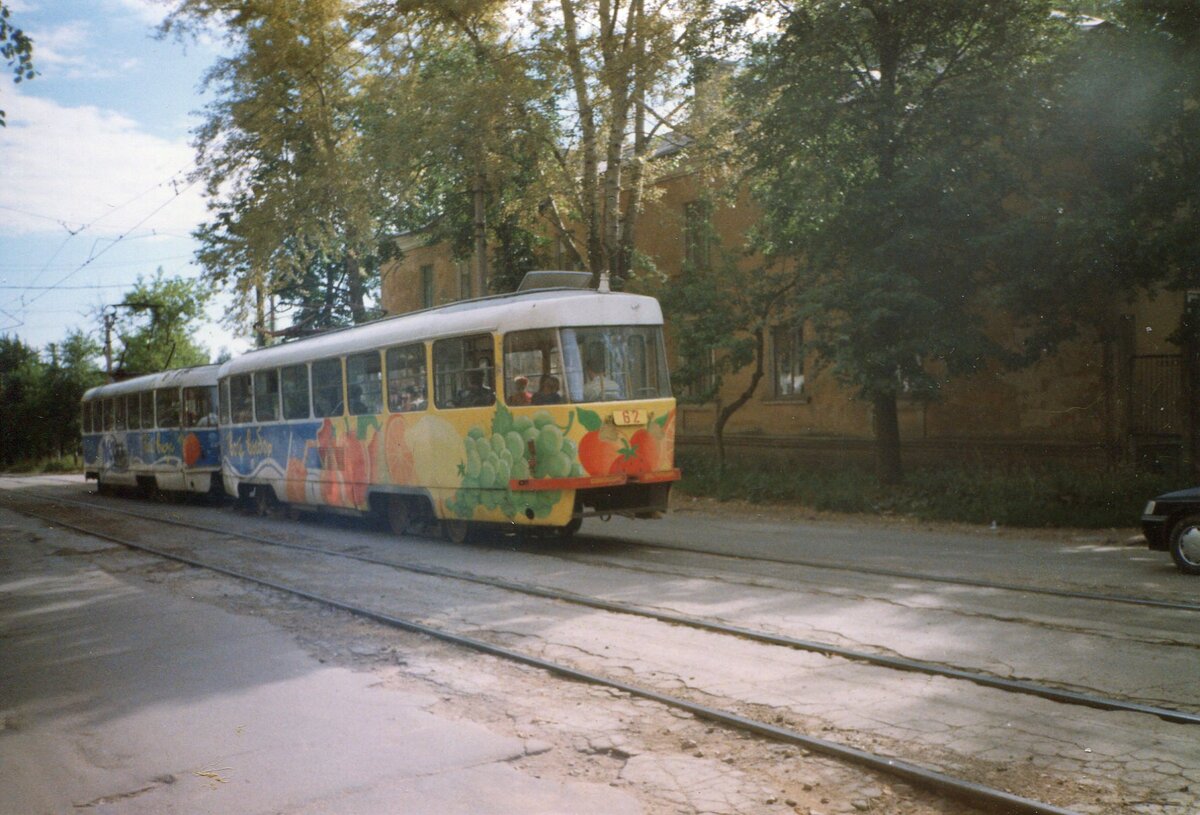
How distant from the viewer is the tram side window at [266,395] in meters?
19.5

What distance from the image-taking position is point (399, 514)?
16.3 meters

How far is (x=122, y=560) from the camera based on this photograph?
47.4ft

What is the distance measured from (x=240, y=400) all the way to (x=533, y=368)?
33.1 feet

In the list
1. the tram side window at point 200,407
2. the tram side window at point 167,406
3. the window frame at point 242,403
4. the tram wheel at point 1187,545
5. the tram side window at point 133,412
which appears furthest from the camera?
the tram side window at point 133,412

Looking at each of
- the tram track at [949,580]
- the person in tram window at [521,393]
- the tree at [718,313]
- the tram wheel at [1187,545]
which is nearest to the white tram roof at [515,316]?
the person in tram window at [521,393]

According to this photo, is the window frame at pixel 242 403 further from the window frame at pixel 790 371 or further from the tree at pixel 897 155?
the window frame at pixel 790 371

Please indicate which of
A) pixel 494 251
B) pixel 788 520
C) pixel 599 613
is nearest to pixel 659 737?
pixel 599 613

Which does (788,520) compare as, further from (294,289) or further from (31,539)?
(294,289)

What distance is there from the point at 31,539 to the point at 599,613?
1270 cm

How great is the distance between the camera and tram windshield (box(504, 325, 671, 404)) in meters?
12.9

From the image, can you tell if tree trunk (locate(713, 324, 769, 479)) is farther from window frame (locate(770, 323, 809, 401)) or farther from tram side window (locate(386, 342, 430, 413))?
tram side window (locate(386, 342, 430, 413))

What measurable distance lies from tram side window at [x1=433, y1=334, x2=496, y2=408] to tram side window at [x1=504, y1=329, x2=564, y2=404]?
28cm

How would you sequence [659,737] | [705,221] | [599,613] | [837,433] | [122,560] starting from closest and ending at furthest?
[659,737]
[599,613]
[122,560]
[705,221]
[837,433]

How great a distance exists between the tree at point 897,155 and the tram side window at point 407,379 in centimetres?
665
